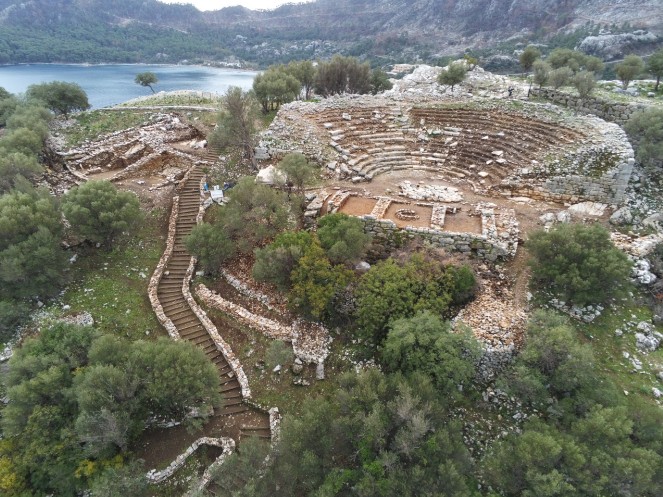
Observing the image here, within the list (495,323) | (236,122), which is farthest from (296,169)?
(495,323)

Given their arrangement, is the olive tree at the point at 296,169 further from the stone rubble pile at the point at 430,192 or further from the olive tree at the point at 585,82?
the olive tree at the point at 585,82

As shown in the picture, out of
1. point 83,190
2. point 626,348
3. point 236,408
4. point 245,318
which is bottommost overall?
point 236,408

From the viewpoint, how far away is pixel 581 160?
26141mm

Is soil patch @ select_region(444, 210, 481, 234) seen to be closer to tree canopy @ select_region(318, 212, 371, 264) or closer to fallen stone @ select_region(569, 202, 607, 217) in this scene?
tree canopy @ select_region(318, 212, 371, 264)

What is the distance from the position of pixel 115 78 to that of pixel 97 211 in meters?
124

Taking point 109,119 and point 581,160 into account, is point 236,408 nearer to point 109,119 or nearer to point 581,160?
point 581,160

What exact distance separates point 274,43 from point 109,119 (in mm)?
180999

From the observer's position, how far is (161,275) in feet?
73.7

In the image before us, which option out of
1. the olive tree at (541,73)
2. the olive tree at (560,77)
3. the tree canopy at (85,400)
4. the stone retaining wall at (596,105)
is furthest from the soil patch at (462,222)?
the olive tree at (541,73)

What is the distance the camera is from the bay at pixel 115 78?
3629 inches

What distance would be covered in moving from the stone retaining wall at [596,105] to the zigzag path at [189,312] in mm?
38035

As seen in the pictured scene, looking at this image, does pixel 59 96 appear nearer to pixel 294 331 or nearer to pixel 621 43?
pixel 294 331

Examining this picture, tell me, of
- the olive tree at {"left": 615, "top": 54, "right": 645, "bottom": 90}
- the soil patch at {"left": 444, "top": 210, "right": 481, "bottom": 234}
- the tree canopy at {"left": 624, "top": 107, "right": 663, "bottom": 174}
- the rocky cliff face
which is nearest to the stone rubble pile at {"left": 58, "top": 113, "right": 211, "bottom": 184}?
the soil patch at {"left": 444, "top": 210, "right": 481, "bottom": 234}

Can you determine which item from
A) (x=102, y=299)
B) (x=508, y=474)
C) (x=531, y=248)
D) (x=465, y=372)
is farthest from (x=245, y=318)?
(x=531, y=248)
